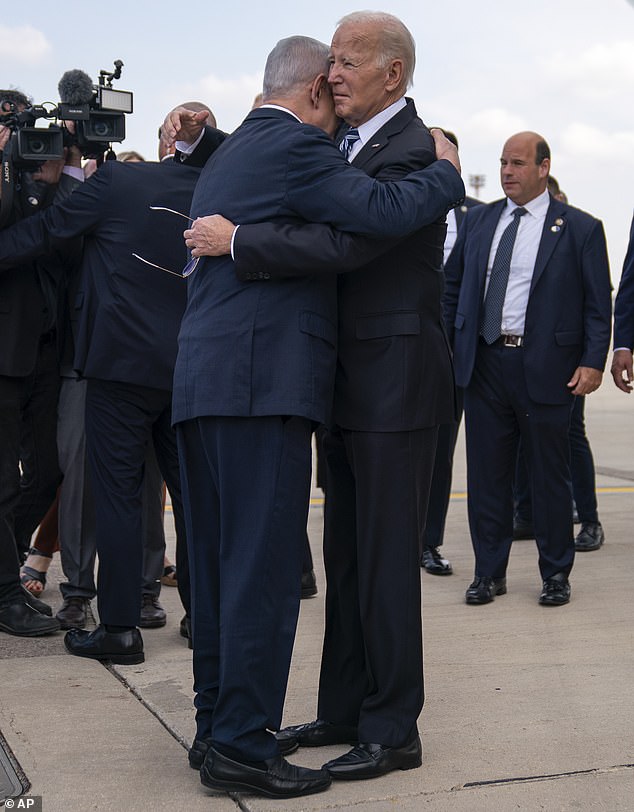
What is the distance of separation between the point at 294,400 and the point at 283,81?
89cm

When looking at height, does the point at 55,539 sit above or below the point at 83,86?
below

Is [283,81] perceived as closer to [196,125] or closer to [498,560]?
[196,125]

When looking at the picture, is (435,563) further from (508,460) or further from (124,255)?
(124,255)

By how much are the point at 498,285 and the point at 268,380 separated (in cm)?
257

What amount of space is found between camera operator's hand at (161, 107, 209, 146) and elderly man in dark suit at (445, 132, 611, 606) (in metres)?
1.78

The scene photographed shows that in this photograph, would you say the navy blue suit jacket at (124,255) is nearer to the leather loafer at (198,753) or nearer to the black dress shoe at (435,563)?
the leather loafer at (198,753)

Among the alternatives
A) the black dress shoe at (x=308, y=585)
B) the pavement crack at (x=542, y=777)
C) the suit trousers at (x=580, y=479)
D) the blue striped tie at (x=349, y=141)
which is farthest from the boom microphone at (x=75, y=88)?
the suit trousers at (x=580, y=479)

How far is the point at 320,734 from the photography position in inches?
139

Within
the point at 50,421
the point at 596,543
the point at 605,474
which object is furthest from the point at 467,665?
the point at 605,474

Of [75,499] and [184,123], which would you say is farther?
[75,499]

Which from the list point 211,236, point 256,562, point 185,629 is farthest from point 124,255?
point 256,562

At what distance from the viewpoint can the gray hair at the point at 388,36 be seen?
3.25 m

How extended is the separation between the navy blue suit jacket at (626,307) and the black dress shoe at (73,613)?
9.35 ft

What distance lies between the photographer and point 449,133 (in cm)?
587
